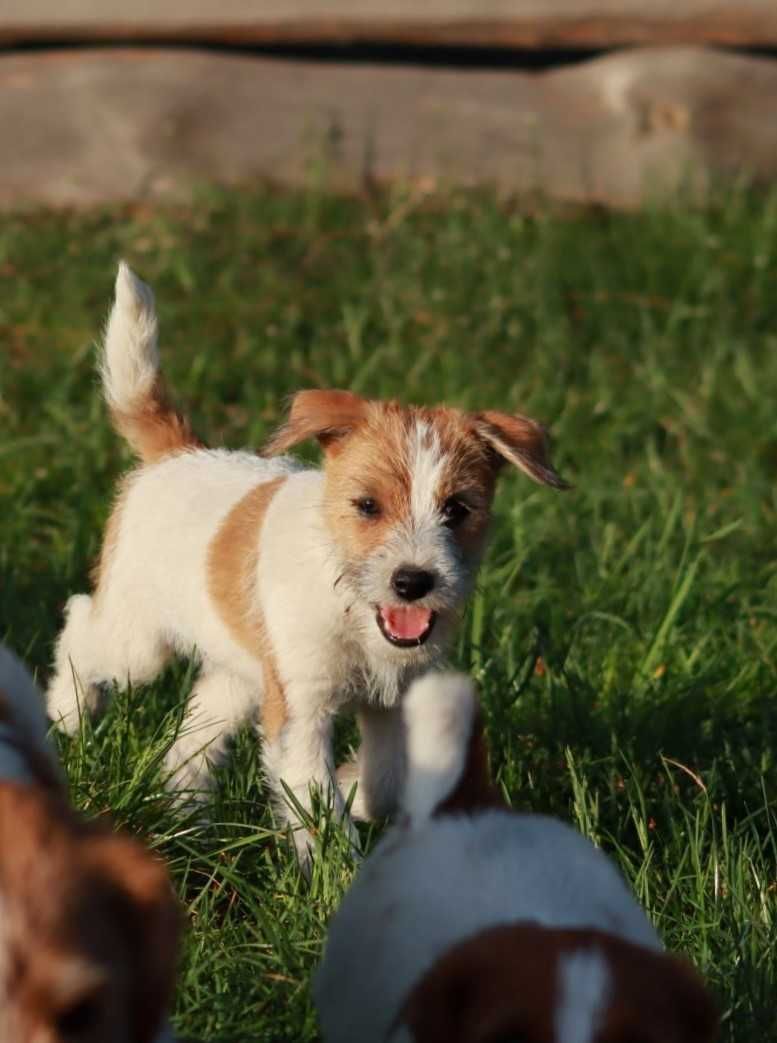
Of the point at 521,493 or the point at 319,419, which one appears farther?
the point at 521,493

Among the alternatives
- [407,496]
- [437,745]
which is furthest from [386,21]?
[437,745]

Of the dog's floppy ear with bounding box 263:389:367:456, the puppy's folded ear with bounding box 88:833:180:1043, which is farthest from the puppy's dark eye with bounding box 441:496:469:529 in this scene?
the puppy's folded ear with bounding box 88:833:180:1043

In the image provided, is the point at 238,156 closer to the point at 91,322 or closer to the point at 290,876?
the point at 91,322

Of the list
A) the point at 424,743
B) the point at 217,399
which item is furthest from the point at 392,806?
the point at 217,399

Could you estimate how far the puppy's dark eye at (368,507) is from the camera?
4.30 meters

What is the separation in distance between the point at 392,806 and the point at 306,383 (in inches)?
111

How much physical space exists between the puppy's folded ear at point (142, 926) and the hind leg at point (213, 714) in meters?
1.93

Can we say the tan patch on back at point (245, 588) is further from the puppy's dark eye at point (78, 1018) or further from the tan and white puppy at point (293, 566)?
the puppy's dark eye at point (78, 1018)

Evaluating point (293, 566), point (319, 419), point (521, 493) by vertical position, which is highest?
point (319, 419)

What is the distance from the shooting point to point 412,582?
4066 mm

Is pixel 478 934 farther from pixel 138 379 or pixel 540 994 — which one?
pixel 138 379

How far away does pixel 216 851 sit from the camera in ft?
12.5

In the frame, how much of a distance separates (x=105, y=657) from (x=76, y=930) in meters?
2.42

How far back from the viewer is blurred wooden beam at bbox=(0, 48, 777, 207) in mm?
8094
